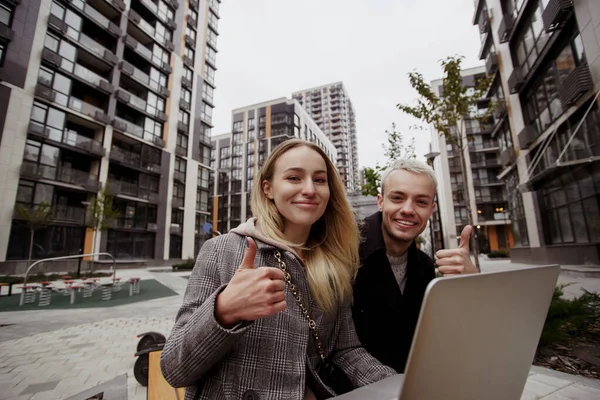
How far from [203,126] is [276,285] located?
3708cm

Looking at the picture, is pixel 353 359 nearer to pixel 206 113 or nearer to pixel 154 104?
pixel 154 104

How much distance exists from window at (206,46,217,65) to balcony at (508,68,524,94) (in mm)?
33316

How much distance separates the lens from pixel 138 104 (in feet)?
83.7

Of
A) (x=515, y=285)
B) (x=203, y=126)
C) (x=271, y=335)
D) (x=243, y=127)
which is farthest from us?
(x=243, y=127)

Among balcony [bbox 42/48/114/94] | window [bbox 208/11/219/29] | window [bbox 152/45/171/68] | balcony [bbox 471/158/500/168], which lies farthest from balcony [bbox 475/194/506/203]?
balcony [bbox 42/48/114/94]

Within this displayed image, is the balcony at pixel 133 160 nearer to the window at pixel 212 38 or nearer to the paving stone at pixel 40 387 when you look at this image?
the window at pixel 212 38

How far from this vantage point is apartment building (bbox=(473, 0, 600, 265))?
20.3ft

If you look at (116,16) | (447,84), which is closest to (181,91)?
(116,16)

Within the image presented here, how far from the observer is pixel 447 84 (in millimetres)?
8828

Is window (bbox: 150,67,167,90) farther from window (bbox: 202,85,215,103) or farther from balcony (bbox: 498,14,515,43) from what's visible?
Answer: balcony (bbox: 498,14,515,43)

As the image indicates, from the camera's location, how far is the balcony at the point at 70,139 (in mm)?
17345

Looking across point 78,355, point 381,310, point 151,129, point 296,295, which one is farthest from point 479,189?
point 296,295

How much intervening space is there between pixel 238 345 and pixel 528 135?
1722 centimetres

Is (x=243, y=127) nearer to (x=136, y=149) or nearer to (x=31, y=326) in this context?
(x=136, y=149)
